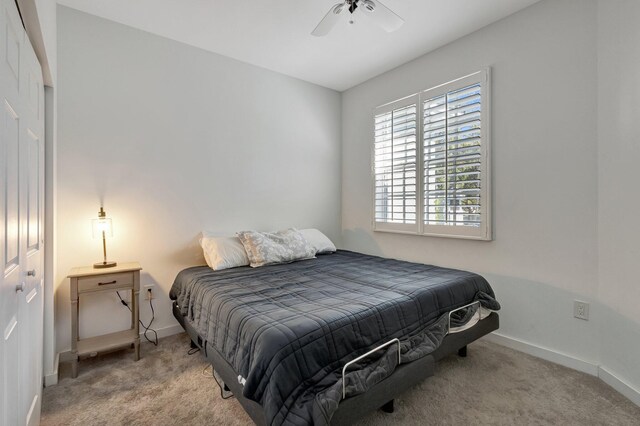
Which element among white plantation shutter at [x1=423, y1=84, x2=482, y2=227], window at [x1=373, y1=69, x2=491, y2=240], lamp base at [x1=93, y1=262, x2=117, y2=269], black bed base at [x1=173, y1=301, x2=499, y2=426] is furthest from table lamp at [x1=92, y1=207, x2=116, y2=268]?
white plantation shutter at [x1=423, y1=84, x2=482, y2=227]

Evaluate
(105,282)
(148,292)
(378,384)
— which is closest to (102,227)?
(105,282)

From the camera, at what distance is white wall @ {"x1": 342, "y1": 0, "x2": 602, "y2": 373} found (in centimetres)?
221

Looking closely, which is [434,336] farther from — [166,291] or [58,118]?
[58,118]

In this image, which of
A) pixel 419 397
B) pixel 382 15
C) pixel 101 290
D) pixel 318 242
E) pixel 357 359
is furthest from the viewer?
pixel 318 242

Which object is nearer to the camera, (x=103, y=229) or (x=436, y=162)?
(x=103, y=229)

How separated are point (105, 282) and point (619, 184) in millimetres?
3650

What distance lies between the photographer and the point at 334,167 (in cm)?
425

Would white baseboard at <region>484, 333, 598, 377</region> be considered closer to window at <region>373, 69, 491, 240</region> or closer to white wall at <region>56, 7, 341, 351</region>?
window at <region>373, 69, 491, 240</region>

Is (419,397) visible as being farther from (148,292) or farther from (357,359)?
(148,292)

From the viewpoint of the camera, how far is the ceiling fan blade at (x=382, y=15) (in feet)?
6.81

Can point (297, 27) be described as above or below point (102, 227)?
above

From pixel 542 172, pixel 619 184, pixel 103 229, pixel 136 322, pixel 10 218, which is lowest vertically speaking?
pixel 136 322

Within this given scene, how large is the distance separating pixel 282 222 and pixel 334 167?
1136 mm

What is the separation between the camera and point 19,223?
1.24m
